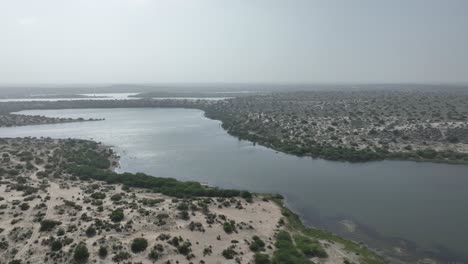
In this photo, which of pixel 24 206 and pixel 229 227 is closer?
pixel 229 227

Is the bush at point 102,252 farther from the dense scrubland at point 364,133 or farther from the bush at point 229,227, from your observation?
the dense scrubland at point 364,133

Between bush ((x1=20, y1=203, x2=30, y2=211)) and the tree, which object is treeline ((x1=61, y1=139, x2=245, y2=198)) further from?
the tree

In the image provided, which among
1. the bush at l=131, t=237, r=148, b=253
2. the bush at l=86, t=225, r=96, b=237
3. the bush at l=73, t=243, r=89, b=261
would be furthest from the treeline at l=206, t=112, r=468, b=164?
the bush at l=73, t=243, r=89, b=261

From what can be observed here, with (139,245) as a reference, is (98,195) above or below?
above

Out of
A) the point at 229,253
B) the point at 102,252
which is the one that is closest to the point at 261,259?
the point at 229,253

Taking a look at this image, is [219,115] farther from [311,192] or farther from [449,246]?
[449,246]

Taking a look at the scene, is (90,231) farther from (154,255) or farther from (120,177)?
(120,177)

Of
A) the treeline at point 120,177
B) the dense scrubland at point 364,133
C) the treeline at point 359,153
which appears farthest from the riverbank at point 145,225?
the dense scrubland at point 364,133
